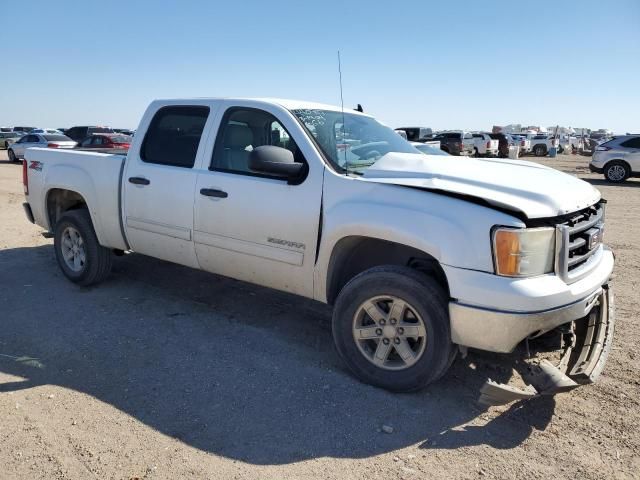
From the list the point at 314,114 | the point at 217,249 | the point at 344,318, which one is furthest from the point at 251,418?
the point at 314,114

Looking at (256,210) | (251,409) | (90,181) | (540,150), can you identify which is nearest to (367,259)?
(256,210)

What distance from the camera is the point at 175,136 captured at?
15.3ft

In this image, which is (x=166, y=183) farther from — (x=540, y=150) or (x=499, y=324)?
(x=540, y=150)

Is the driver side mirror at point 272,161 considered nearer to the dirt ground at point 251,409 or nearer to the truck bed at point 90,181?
the dirt ground at point 251,409

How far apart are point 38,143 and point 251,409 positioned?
23555mm

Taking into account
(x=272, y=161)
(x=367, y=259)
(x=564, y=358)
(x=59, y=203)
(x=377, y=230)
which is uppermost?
(x=272, y=161)

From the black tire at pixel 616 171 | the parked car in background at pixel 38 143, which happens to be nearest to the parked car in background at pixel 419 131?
the black tire at pixel 616 171

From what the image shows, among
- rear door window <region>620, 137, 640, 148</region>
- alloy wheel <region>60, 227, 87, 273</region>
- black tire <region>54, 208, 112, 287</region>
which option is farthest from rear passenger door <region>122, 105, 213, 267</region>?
rear door window <region>620, 137, 640, 148</region>

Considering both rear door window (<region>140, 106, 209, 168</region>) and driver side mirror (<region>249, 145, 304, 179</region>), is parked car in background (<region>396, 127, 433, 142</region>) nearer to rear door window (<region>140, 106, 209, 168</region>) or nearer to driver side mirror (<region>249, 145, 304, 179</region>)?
rear door window (<region>140, 106, 209, 168</region>)

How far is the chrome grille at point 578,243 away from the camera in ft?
10.00

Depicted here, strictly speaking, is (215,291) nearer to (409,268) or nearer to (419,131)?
(409,268)

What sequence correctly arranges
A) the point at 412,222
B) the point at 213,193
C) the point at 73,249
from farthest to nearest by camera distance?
the point at 73,249 < the point at 213,193 < the point at 412,222

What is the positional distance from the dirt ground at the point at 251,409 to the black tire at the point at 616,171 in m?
15.8

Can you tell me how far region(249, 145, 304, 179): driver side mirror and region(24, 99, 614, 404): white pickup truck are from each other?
0.04ft
